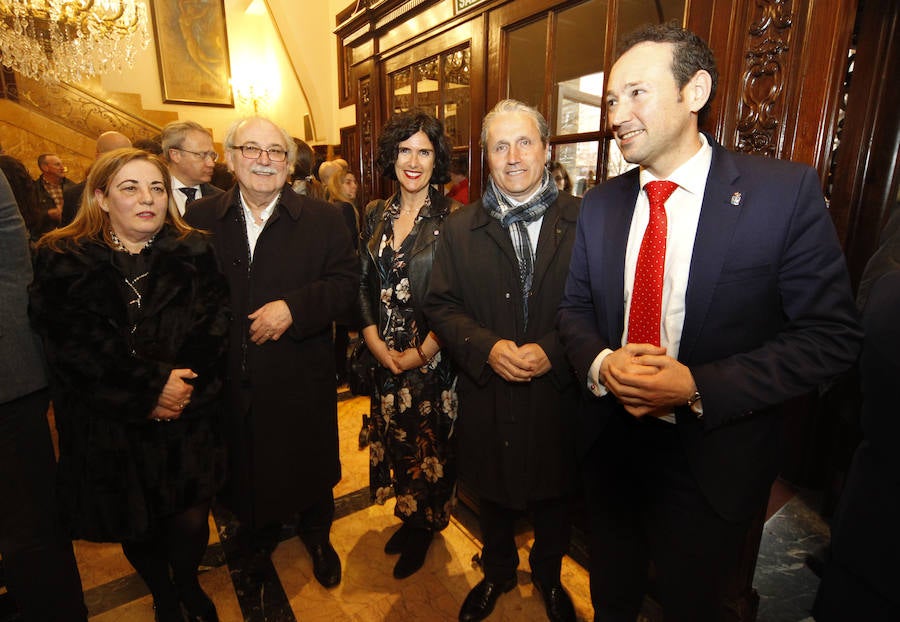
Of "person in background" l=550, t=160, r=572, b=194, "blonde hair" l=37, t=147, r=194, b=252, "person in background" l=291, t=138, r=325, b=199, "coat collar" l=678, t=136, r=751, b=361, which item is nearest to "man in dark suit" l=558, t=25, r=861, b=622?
"coat collar" l=678, t=136, r=751, b=361

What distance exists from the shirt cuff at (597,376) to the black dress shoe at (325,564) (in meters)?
1.39

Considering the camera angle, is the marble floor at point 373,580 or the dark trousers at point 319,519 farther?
the dark trousers at point 319,519

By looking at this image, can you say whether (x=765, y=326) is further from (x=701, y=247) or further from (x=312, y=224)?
(x=312, y=224)

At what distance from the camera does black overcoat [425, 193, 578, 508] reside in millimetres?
1529

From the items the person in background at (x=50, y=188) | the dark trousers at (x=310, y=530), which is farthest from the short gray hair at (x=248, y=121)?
the person in background at (x=50, y=188)

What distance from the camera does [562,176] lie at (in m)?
2.30

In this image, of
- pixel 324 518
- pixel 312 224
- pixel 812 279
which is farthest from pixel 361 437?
pixel 812 279

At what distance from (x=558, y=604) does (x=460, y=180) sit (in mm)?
2306

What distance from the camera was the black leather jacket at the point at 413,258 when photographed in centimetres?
185

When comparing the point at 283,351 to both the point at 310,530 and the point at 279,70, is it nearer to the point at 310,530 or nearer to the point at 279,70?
the point at 310,530

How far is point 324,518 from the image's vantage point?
197 cm

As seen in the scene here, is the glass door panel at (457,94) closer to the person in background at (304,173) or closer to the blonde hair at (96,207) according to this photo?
the person in background at (304,173)

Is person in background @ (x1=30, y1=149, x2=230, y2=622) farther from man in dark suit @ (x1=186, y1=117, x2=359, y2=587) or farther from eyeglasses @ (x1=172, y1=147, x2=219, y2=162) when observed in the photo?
eyeglasses @ (x1=172, y1=147, x2=219, y2=162)

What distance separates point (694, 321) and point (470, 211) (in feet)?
2.85
